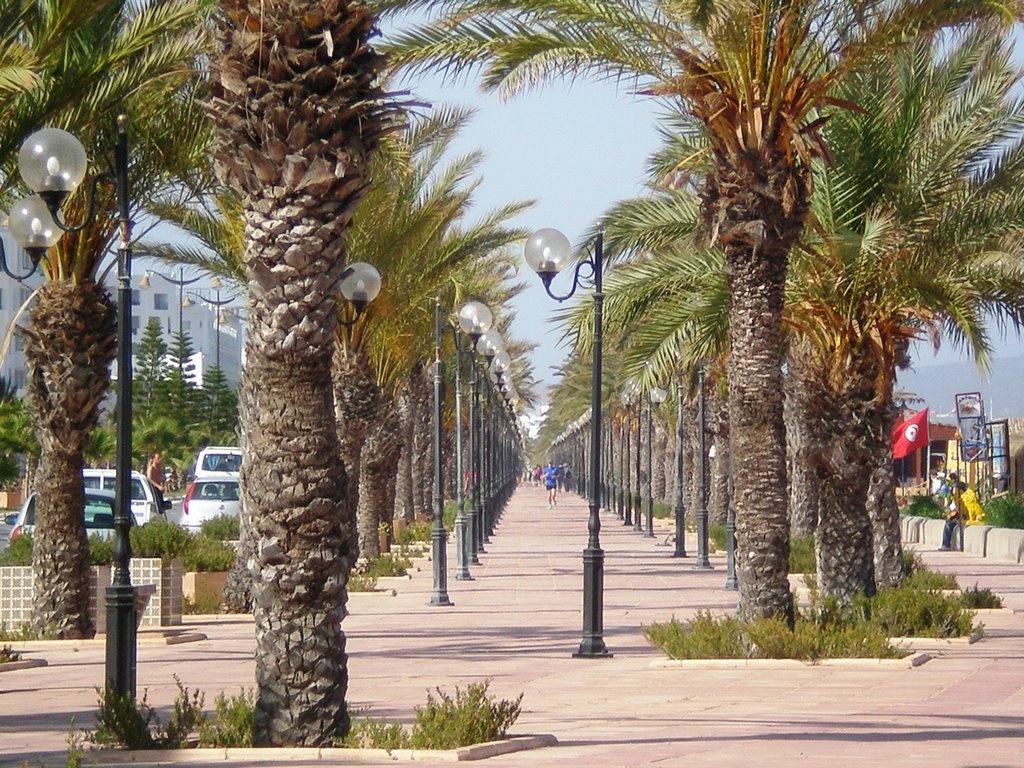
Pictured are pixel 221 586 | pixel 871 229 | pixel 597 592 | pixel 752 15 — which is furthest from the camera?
pixel 221 586

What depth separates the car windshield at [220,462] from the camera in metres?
47.4

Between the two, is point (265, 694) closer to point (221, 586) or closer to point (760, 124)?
point (760, 124)

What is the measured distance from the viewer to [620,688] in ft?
44.8

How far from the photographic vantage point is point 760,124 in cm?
1533

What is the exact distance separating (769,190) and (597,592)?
411 centimetres

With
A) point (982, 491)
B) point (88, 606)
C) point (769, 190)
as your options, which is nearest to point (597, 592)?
point (769, 190)

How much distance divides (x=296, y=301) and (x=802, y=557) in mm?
19497

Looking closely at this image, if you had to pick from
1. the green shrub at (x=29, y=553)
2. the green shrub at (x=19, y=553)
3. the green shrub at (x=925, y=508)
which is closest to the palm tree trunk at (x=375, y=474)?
the green shrub at (x=19, y=553)

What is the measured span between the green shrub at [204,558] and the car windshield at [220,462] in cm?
2355

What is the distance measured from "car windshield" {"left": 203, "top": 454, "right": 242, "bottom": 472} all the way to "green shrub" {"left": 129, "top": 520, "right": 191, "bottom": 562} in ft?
80.3

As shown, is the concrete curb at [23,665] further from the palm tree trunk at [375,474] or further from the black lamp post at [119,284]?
the palm tree trunk at [375,474]

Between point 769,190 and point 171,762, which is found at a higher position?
point 769,190

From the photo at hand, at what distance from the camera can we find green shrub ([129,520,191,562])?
2158 centimetres

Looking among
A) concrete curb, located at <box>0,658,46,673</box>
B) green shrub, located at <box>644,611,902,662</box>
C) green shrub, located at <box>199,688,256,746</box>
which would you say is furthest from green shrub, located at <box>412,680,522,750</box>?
concrete curb, located at <box>0,658,46,673</box>
